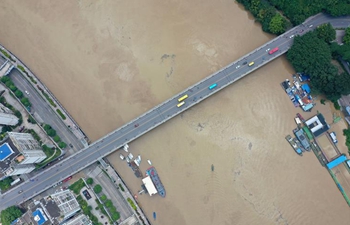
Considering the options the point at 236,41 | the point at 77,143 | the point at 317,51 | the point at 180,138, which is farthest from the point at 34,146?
the point at 317,51

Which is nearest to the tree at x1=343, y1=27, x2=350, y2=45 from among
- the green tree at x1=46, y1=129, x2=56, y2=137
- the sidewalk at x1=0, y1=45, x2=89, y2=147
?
the sidewalk at x1=0, y1=45, x2=89, y2=147

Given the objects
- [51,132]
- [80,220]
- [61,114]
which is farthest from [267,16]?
[80,220]

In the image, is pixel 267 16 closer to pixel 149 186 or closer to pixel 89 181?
pixel 149 186

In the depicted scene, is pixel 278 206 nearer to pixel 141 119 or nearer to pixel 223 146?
pixel 223 146

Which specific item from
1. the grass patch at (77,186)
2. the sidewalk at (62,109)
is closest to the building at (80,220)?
the grass patch at (77,186)

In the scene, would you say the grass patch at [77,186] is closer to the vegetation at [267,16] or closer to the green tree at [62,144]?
the green tree at [62,144]

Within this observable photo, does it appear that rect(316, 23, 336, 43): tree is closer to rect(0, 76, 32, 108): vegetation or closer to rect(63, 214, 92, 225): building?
rect(63, 214, 92, 225): building
